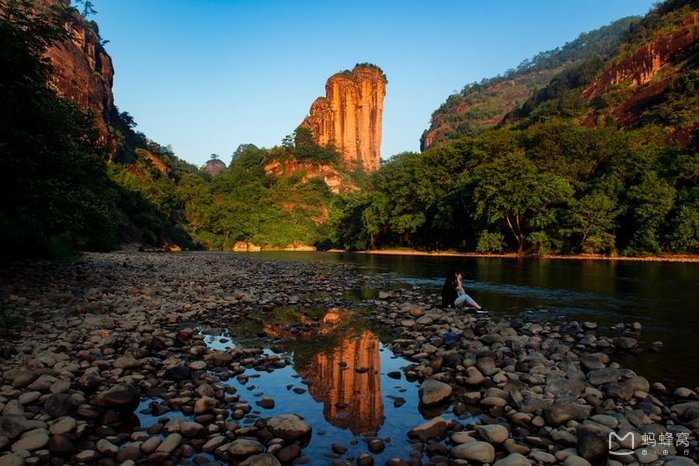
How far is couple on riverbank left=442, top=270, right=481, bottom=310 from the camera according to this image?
1352 centimetres

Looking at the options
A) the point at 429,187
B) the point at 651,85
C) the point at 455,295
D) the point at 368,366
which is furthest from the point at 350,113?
the point at 368,366

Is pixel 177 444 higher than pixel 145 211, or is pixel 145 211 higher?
pixel 145 211

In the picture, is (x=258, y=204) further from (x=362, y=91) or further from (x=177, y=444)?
(x=177, y=444)

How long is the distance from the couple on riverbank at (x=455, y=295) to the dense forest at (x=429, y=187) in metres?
12.2

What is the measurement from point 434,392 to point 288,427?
89.9 inches

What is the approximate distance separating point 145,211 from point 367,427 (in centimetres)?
6748

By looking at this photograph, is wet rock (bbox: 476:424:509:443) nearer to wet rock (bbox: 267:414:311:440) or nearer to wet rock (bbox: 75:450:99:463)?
wet rock (bbox: 267:414:311:440)

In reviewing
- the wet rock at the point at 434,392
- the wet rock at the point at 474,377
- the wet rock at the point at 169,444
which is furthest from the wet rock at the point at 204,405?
the wet rock at the point at 474,377

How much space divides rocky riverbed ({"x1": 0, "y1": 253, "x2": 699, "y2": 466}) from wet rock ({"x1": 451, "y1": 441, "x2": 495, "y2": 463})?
0.02 m

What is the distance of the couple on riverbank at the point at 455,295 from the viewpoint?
13.5m

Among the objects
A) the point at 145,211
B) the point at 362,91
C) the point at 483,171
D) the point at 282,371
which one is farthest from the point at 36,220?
the point at 362,91

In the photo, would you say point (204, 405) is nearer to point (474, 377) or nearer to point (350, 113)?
point (474, 377)

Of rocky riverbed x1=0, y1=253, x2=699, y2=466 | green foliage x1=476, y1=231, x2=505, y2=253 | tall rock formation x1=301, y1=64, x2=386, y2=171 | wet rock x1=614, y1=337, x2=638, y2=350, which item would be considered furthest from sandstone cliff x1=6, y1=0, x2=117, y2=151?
tall rock formation x1=301, y1=64, x2=386, y2=171

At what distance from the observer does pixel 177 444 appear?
4809 mm
